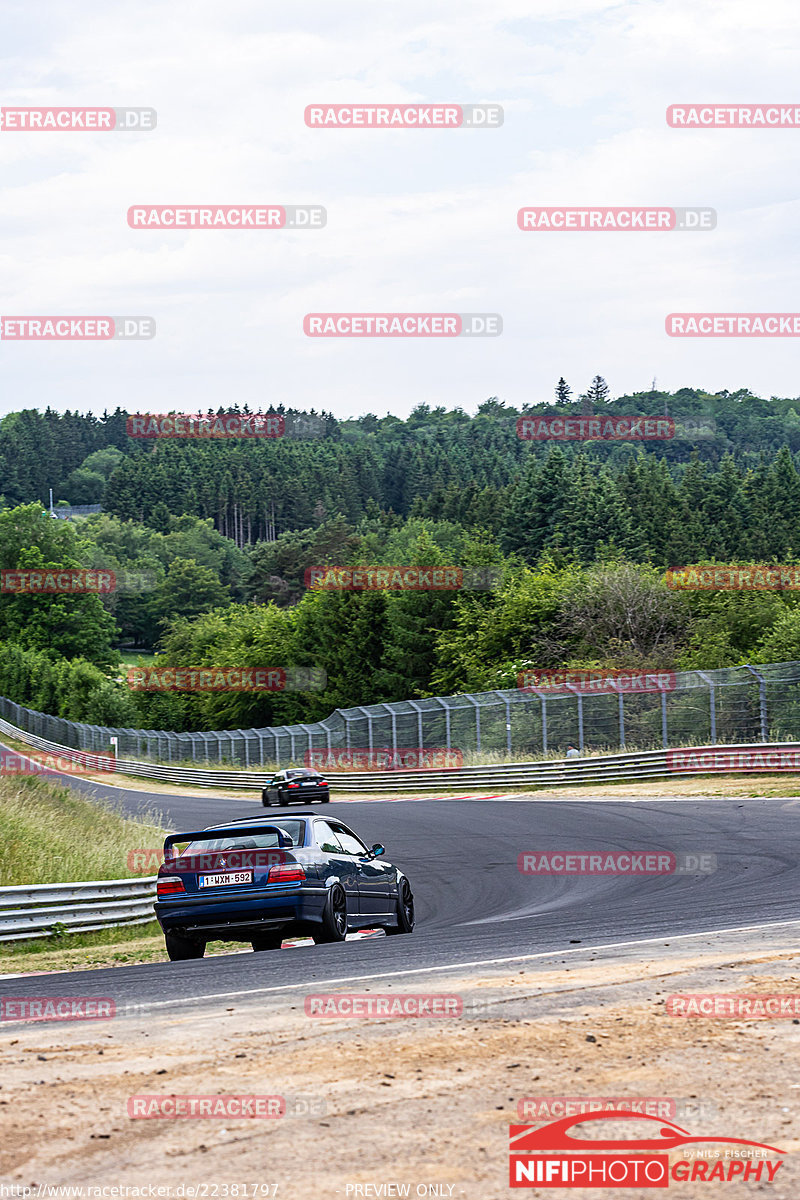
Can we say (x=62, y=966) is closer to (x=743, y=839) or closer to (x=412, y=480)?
(x=743, y=839)

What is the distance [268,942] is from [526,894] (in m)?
4.29

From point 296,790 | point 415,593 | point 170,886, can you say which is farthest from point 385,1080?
point 415,593

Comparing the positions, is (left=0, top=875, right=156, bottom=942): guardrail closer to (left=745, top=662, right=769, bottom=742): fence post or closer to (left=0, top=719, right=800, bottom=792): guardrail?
(left=0, top=719, right=800, bottom=792): guardrail

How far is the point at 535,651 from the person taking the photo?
180 ft

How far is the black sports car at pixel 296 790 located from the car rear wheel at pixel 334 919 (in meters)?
26.8

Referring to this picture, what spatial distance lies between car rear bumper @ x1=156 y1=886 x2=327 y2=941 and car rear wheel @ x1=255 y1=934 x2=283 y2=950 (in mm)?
181

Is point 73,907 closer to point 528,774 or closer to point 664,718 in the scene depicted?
point 664,718

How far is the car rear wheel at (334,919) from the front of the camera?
1239 centimetres

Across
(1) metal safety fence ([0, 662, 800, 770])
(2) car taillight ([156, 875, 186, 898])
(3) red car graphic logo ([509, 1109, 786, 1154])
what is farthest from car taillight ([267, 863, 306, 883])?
(1) metal safety fence ([0, 662, 800, 770])

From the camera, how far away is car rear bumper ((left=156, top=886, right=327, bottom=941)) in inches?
483

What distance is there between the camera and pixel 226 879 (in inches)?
492

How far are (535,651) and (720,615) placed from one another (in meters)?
9.51

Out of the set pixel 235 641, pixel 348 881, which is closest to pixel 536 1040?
pixel 348 881

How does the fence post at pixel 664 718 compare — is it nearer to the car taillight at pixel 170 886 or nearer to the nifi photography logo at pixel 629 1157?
the car taillight at pixel 170 886
